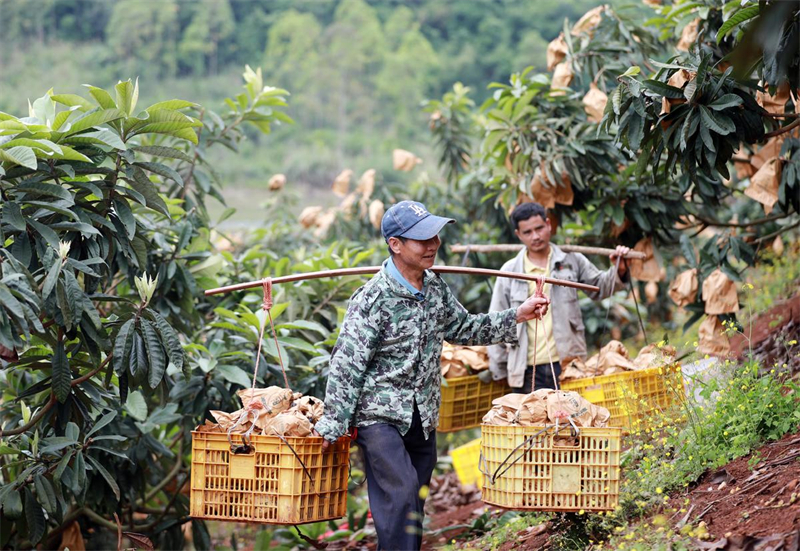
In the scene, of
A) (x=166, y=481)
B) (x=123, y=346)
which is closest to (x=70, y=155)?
(x=123, y=346)

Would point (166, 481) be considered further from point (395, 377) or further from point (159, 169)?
point (395, 377)

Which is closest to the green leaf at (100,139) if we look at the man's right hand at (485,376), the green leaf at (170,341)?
the green leaf at (170,341)

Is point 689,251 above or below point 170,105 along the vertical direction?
below

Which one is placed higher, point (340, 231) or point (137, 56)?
point (137, 56)

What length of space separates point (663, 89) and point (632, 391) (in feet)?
4.70

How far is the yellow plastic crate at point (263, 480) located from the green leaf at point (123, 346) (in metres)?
0.59

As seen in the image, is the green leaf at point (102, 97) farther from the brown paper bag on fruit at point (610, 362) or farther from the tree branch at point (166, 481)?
the brown paper bag on fruit at point (610, 362)

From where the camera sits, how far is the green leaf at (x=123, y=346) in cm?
406

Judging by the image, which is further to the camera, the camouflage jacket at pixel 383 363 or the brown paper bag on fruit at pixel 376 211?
the brown paper bag on fruit at pixel 376 211

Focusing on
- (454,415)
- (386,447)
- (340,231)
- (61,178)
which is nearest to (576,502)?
(386,447)

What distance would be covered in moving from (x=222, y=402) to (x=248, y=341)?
0.36 metres

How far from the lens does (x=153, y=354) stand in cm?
416

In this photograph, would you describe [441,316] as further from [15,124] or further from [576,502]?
[15,124]

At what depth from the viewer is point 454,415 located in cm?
493
